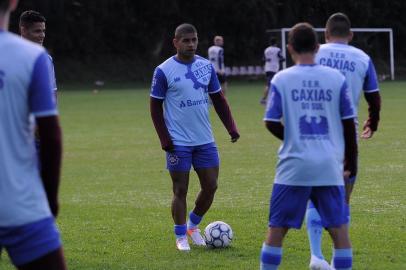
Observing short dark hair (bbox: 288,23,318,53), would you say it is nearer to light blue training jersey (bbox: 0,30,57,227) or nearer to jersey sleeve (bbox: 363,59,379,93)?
jersey sleeve (bbox: 363,59,379,93)

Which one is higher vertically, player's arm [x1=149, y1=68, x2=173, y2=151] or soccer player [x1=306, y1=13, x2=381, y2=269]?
soccer player [x1=306, y1=13, x2=381, y2=269]

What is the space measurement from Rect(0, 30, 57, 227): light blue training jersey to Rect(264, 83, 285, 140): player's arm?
2.13 m

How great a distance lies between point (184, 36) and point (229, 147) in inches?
389

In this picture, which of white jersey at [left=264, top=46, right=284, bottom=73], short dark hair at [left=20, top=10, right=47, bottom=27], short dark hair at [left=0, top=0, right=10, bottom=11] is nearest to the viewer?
short dark hair at [left=0, top=0, right=10, bottom=11]

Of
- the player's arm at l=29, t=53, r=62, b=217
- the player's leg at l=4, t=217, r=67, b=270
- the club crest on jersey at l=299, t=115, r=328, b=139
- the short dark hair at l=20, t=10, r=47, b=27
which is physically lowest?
the player's leg at l=4, t=217, r=67, b=270

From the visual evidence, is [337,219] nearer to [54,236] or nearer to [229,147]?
[54,236]

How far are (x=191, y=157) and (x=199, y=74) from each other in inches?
32.2

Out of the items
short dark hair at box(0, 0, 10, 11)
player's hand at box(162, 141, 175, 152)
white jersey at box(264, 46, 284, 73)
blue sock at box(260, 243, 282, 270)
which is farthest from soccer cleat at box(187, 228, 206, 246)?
white jersey at box(264, 46, 284, 73)

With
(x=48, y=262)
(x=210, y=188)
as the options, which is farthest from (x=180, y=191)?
(x=48, y=262)

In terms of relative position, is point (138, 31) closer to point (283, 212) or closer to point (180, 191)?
point (180, 191)

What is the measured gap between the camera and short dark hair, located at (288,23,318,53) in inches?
237

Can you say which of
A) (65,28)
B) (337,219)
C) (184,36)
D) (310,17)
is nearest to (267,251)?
(337,219)

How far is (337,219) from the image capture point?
6.25 meters

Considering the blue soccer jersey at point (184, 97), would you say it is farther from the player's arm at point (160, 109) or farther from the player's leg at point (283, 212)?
the player's leg at point (283, 212)
